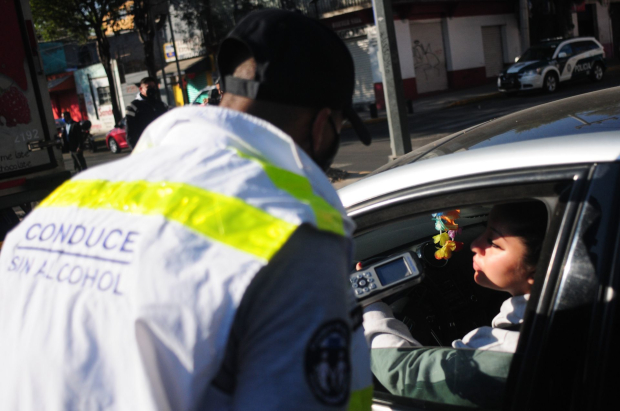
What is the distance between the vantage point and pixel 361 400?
0.96 metres

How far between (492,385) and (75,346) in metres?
1.06

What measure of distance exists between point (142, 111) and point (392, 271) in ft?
23.6

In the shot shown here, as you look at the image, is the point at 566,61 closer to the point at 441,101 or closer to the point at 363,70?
the point at 441,101

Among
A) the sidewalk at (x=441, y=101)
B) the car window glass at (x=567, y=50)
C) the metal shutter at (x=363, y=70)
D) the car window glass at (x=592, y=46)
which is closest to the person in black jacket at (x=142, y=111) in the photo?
the sidewalk at (x=441, y=101)

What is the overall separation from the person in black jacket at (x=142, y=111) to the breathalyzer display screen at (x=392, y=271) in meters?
6.81

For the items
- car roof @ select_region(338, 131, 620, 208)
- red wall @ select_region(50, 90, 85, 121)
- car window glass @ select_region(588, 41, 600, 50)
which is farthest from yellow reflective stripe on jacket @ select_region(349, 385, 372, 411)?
red wall @ select_region(50, 90, 85, 121)

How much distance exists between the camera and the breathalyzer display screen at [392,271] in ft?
6.37

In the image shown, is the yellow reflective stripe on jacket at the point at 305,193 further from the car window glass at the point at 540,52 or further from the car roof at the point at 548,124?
the car window glass at the point at 540,52

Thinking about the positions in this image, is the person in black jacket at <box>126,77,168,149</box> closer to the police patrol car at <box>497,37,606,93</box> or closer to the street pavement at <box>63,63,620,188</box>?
the street pavement at <box>63,63,620,188</box>

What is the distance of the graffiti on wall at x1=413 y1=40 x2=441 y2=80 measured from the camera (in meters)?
23.7

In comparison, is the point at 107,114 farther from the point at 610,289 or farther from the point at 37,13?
the point at 610,289

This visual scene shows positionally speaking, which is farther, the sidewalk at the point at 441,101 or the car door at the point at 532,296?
the sidewalk at the point at 441,101

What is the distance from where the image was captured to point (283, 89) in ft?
3.45

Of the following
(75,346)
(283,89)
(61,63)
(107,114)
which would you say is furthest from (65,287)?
(61,63)
